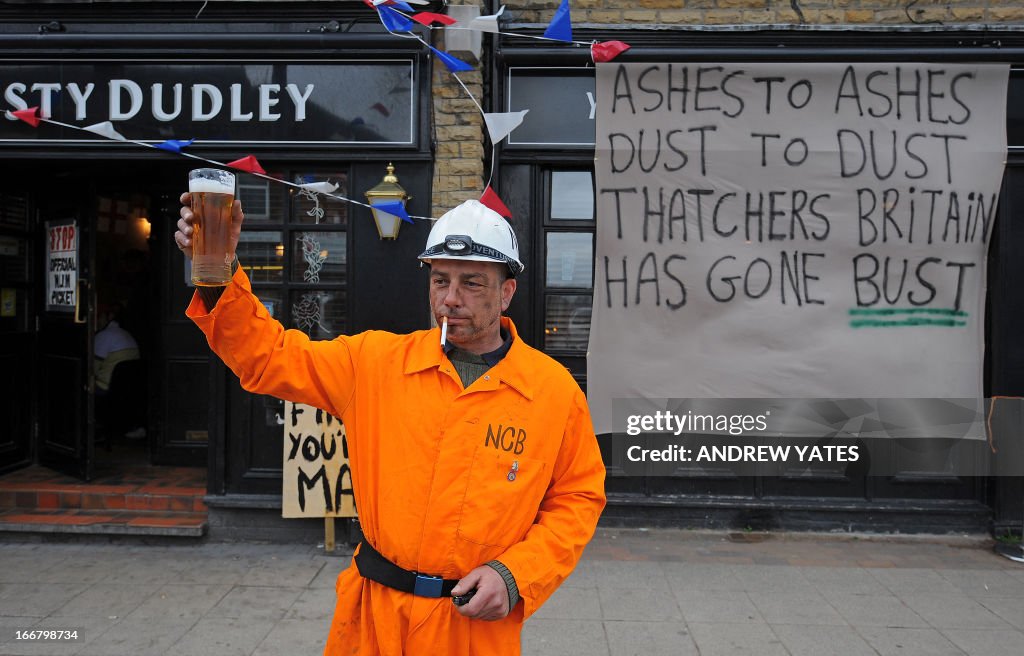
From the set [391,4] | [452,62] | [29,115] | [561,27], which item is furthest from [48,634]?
[561,27]

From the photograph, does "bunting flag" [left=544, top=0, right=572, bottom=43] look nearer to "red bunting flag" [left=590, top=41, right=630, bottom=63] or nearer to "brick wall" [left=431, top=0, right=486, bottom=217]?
"red bunting flag" [left=590, top=41, right=630, bottom=63]

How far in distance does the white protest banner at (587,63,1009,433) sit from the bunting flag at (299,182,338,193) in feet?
6.57

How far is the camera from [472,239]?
208 cm

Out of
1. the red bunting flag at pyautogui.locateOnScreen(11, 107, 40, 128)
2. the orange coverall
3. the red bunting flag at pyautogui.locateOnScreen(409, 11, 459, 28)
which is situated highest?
the red bunting flag at pyautogui.locateOnScreen(409, 11, 459, 28)

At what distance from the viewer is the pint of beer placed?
72.7 inches

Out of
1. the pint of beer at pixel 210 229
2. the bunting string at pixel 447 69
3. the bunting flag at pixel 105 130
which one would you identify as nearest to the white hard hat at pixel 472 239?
the pint of beer at pixel 210 229

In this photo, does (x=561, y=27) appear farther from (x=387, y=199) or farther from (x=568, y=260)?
(x=568, y=260)

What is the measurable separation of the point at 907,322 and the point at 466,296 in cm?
365

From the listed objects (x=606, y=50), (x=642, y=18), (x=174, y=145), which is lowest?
(x=174, y=145)

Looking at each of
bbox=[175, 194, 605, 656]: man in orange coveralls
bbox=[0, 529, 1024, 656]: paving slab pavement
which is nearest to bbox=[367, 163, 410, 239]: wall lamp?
bbox=[0, 529, 1024, 656]: paving slab pavement

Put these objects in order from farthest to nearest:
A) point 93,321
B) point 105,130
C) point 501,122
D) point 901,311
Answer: point 93,321 → point 105,130 → point 501,122 → point 901,311

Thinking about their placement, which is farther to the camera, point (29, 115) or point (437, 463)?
point (29, 115)

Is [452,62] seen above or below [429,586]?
above

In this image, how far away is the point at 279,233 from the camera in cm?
546
